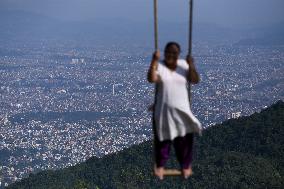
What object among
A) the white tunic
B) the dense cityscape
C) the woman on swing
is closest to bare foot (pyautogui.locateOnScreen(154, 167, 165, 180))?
the woman on swing

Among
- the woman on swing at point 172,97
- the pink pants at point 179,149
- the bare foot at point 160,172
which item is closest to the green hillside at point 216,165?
the pink pants at point 179,149

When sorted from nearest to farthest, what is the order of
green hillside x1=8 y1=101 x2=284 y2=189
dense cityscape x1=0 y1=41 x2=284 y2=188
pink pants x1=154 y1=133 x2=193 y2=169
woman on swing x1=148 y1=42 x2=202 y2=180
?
woman on swing x1=148 y1=42 x2=202 y2=180 < pink pants x1=154 y1=133 x2=193 y2=169 < green hillside x1=8 y1=101 x2=284 y2=189 < dense cityscape x1=0 y1=41 x2=284 y2=188

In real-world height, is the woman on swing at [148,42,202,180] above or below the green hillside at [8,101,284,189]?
above

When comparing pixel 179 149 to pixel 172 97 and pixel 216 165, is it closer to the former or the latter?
pixel 172 97

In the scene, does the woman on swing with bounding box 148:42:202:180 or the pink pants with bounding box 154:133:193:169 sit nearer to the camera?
the woman on swing with bounding box 148:42:202:180

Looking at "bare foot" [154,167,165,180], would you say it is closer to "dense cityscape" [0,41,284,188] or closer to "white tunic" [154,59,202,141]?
"white tunic" [154,59,202,141]

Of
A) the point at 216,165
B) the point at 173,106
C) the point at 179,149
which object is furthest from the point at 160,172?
the point at 216,165
